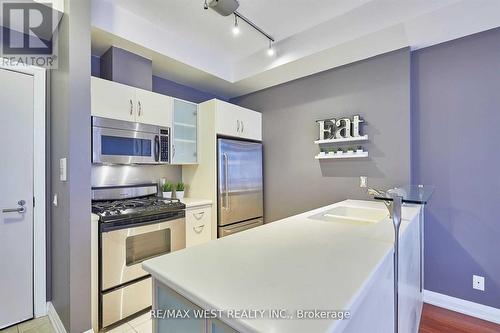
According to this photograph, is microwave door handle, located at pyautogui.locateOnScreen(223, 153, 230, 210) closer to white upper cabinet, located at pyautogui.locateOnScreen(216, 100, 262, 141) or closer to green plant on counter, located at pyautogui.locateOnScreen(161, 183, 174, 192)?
white upper cabinet, located at pyautogui.locateOnScreen(216, 100, 262, 141)

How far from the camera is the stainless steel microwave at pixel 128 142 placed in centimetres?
220

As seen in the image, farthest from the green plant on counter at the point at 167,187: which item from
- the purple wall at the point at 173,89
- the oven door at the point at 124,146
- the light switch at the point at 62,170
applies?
the purple wall at the point at 173,89

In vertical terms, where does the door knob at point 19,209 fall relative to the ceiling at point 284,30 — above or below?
below

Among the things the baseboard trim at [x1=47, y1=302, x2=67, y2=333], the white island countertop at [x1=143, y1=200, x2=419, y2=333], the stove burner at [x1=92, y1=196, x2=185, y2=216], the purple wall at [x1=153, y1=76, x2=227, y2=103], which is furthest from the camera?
the purple wall at [x1=153, y1=76, x2=227, y2=103]

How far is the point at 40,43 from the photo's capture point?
2246 mm

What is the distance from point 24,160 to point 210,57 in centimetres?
222

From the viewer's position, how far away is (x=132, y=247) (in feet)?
6.90

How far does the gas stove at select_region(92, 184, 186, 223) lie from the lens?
78.8 inches

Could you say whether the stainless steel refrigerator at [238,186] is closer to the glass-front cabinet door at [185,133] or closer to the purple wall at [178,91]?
the glass-front cabinet door at [185,133]

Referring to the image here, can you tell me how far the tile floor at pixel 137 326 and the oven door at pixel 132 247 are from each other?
0.36m

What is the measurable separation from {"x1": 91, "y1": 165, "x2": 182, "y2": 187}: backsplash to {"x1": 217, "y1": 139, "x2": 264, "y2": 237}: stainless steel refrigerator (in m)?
0.77

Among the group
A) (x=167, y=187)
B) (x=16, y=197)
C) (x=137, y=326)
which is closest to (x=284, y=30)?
(x=167, y=187)

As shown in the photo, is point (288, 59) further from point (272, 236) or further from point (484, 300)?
point (484, 300)

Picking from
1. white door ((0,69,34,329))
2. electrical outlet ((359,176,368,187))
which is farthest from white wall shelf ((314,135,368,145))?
white door ((0,69,34,329))
